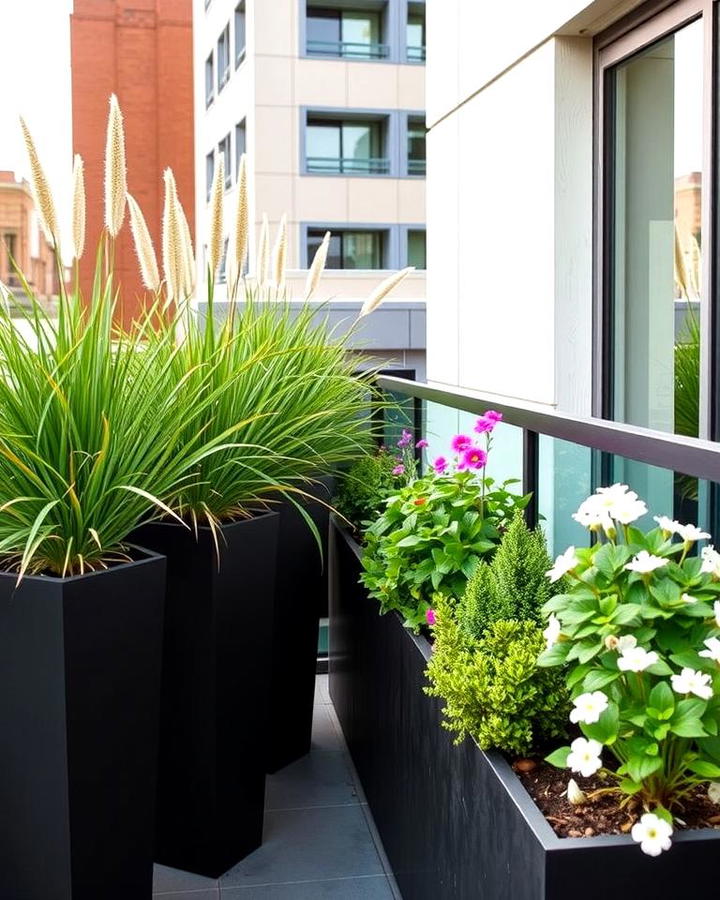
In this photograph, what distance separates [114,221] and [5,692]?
42.7 inches

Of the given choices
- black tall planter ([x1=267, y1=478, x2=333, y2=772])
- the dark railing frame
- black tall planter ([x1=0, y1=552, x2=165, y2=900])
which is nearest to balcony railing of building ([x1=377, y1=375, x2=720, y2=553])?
the dark railing frame

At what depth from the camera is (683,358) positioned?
349 centimetres

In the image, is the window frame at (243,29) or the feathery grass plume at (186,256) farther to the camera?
the window frame at (243,29)

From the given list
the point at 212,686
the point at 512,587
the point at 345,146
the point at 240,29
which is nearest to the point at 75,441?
the point at 212,686

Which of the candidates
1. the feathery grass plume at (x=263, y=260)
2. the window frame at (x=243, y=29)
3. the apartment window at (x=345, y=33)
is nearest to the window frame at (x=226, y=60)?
the window frame at (x=243, y=29)

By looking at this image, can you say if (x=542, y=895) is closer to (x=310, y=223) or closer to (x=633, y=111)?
(x=633, y=111)

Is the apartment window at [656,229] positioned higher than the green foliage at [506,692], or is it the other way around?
the apartment window at [656,229]

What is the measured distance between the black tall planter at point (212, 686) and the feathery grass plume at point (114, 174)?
741 mm

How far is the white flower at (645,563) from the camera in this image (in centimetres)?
165

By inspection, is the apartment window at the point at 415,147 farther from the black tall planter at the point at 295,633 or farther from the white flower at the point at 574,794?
the white flower at the point at 574,794

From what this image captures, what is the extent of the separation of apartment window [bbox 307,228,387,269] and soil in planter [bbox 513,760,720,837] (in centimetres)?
→ 2682

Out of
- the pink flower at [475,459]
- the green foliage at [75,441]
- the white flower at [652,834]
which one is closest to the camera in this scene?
the white flower at [652,834]

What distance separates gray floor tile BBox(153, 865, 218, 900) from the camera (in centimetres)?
287

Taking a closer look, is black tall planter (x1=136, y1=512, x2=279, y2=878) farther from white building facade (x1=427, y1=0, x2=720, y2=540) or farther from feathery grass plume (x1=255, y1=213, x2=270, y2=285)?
feathery grass plume (x1=255, y1=213, x2=270, y2=285)
